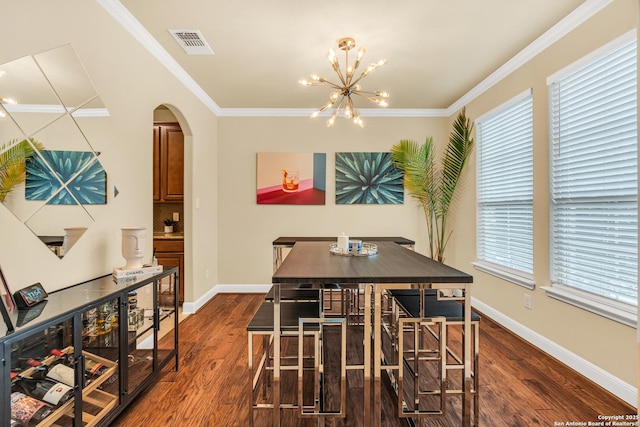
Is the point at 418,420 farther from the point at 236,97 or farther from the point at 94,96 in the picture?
the point at 236,97

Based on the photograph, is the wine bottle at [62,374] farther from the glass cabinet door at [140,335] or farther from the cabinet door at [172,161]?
the cabinet door at [172,161]

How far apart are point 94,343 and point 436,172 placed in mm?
4147

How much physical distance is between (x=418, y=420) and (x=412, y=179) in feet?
9.75

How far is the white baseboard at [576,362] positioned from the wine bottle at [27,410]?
3.04 metres

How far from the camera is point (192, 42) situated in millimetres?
2566

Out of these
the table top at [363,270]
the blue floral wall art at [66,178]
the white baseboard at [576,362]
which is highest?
the blue floral wall art at [66,178]

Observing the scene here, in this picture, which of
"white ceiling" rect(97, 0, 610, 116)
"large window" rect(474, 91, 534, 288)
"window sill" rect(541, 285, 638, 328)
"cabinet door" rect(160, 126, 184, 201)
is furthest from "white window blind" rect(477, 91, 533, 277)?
"cabinet door" rect(160, 126, 184, 201)

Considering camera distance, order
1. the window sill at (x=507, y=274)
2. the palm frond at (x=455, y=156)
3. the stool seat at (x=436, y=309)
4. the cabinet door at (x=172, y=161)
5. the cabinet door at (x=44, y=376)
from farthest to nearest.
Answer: the cabinet door at (x=172, y=161)
the palm frond at (x=455, y=156)
the window sill at (x=507, y=274)
the stool seat at (x=436, y=309)
the cabinet door at (x=44, y=376)

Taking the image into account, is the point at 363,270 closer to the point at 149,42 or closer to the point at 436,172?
the point at 149,42

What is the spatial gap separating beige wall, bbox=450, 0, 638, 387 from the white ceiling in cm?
14

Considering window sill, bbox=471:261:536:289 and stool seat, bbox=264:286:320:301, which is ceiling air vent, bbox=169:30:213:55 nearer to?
stool seat, bbox=264:286:320:301

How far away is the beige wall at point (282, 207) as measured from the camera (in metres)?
4.31

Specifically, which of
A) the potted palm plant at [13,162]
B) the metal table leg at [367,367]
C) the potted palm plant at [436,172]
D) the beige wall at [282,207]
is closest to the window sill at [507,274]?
the potted palm plant at [436,172]

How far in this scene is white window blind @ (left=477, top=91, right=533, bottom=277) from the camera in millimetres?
2801
